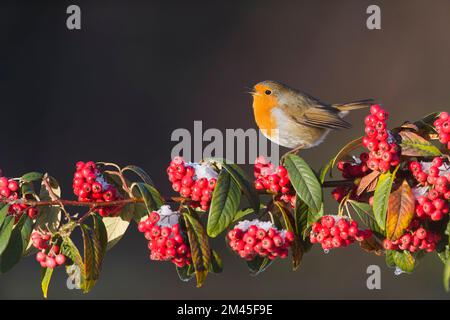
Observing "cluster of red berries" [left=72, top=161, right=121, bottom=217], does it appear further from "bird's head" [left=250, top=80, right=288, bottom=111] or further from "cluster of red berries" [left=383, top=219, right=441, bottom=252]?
"bird's head" [left=250, top=80, right=288, bottom=111]

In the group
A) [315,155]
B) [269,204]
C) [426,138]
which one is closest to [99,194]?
[269,204]

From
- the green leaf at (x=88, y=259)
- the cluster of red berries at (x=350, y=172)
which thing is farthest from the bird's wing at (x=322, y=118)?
the green leaf at (x=88, y=259)

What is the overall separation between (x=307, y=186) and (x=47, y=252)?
1.42 feet

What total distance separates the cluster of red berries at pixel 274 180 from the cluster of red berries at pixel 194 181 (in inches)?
2.9

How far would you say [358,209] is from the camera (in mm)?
1066

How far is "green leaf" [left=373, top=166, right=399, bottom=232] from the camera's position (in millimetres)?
982

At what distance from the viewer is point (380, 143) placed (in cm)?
98

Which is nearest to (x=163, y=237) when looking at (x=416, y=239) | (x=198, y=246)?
(x=198, y=246)

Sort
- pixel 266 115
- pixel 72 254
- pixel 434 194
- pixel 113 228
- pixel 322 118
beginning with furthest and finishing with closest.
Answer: pixel 266 115 → pixel 322 118 → pixel 113 228 → pixel 72 254 → pixel 434 194

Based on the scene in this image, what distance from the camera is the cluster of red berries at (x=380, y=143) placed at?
38.6 inches

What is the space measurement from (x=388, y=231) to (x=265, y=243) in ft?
0.61

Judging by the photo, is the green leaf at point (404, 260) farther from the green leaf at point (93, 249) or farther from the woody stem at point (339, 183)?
the green leaf at point (93, 249)

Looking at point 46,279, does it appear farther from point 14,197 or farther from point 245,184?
point 245,184

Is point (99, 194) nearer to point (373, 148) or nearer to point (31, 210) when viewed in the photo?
point (31, 210)
